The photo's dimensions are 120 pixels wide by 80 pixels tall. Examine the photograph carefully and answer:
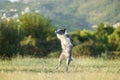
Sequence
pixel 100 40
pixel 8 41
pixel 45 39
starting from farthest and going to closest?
pixel 100 40
pixel 45 39
pixel 8 41

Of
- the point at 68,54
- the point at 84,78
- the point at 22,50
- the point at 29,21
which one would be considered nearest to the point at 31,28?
the point at 29,21

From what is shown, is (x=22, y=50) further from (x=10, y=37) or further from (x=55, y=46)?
(x=55, y=46)

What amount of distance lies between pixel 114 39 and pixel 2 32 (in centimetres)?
4578

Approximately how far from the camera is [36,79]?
11.9m

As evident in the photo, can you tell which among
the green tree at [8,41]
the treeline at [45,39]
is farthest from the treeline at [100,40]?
the green tree at [8,41]

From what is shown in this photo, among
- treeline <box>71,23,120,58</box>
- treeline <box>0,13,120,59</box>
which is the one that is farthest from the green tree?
treeline <box>71,23,120,58</box>

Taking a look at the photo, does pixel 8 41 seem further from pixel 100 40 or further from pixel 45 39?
pixel 100 40

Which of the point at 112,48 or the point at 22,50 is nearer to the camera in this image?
the point at 22,50

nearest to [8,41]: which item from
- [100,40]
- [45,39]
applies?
[45,39]

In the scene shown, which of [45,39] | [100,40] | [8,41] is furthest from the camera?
[100,40]

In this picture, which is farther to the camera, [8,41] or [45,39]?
[45,39]

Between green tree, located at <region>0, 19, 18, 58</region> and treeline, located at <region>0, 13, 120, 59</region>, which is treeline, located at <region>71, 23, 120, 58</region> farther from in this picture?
green tree, located at <region>0, 19, 18, 58</region>

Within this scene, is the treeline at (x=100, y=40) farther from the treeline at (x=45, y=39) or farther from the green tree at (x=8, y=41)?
the green tree at (x=8, y=41)

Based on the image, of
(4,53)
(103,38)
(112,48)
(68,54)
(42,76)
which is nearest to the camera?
(42,76)
